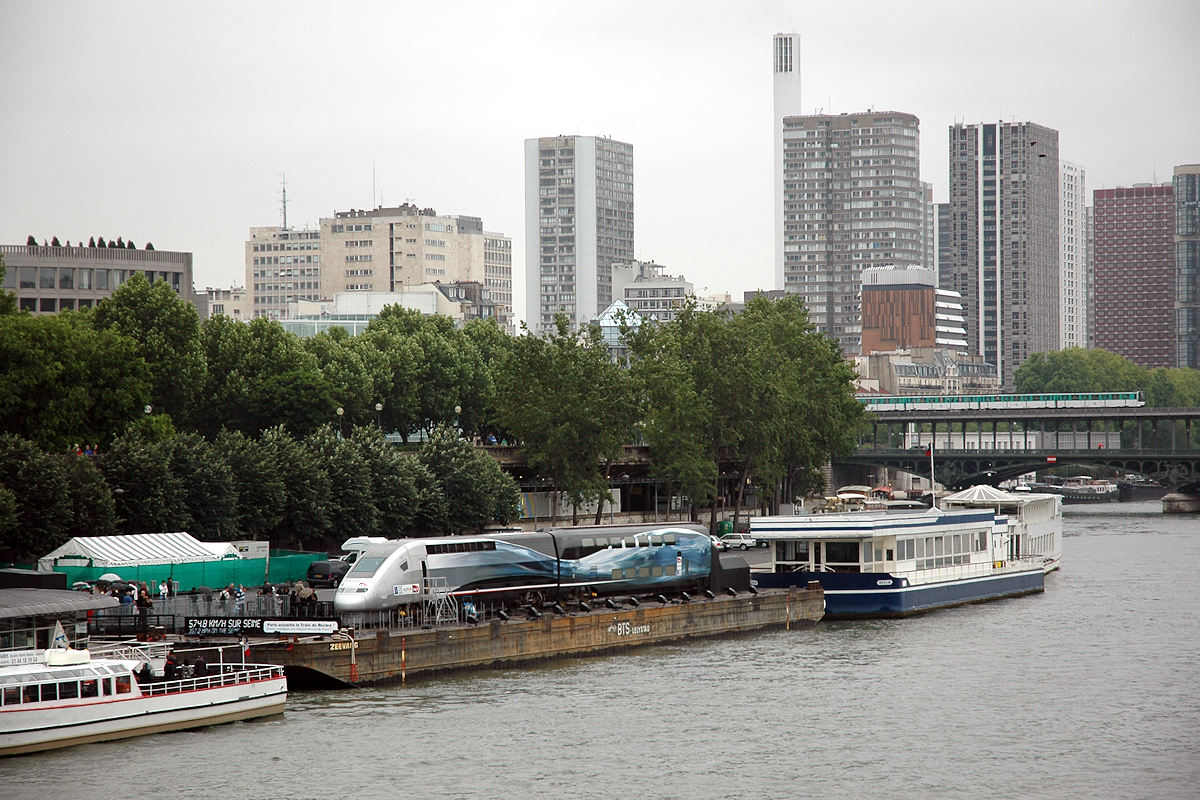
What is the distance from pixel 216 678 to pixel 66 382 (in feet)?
141

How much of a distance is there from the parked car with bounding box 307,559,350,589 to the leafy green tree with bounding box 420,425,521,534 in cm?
2176

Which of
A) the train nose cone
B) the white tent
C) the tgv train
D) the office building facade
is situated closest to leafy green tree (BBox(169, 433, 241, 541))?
the white tent

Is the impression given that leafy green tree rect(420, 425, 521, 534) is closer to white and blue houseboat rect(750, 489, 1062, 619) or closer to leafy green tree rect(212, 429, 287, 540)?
leafy green tree rect(212, 429, 287, 540)

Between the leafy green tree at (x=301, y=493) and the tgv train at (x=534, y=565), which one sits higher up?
the leafy green tree at (x=301, y=493)

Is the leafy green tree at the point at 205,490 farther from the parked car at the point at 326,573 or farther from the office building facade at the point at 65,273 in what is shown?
the office building facade at the point at 65,273

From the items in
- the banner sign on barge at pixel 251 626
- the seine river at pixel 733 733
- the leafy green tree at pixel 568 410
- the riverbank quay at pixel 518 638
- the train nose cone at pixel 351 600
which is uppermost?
the leafy green tree at pixel 568 410

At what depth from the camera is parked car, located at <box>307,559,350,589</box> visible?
75938mm

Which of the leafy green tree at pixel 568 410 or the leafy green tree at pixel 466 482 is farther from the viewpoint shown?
the leafy green tree at pixel 568 410

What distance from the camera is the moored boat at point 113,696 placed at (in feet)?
154

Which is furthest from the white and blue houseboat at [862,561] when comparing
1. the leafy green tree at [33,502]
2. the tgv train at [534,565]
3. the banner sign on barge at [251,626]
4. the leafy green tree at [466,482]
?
the leafy green tree at [33,502]

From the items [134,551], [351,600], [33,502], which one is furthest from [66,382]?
[351,600]

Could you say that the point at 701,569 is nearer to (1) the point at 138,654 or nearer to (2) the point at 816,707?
(2) the point at 816,707

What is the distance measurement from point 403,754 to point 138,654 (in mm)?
10229

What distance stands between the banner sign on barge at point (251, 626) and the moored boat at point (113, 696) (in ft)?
10.5
